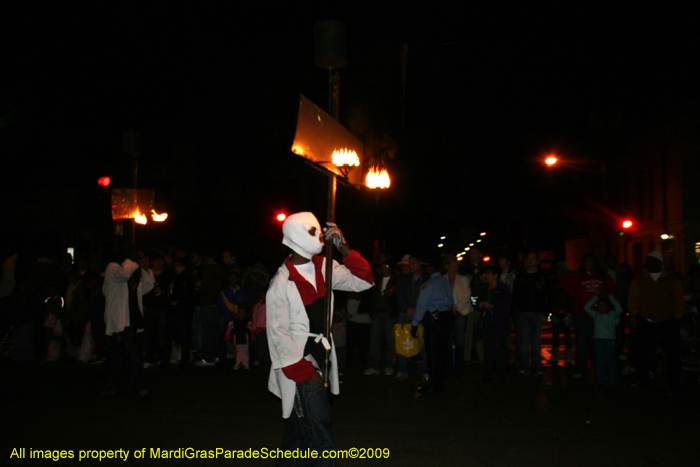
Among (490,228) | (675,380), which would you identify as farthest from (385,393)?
(490,228)

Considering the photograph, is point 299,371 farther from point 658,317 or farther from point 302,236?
point 658,317

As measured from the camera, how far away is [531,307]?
364 inches

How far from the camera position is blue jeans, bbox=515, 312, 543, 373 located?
9297mm

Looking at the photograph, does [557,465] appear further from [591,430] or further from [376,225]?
[376,225]

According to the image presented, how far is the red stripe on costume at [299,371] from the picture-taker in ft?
12.3

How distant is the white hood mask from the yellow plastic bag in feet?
16.7

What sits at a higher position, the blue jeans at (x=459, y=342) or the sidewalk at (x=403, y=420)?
the blue jeans at (x=459, y=342)

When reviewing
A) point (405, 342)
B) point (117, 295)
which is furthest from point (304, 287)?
point (405, 342)

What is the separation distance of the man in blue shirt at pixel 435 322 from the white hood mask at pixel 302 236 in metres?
4.47

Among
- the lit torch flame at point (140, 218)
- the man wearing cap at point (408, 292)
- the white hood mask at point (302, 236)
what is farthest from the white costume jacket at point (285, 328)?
the lit torch flame at point (140, 218)

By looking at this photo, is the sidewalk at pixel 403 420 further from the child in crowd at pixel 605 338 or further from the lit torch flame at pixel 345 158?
the lit torch flame at pixel 345 158

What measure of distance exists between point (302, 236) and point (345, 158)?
963mm

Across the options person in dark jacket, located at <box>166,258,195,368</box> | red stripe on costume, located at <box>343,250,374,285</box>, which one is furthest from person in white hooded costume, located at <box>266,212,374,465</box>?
person in dark jacket, located at <box>166,258,195,368</box>

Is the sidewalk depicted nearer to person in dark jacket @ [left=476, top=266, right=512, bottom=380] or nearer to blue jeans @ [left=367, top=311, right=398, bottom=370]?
person in dark jacket @ [left=476, top=266, right=512, bottom=380]
